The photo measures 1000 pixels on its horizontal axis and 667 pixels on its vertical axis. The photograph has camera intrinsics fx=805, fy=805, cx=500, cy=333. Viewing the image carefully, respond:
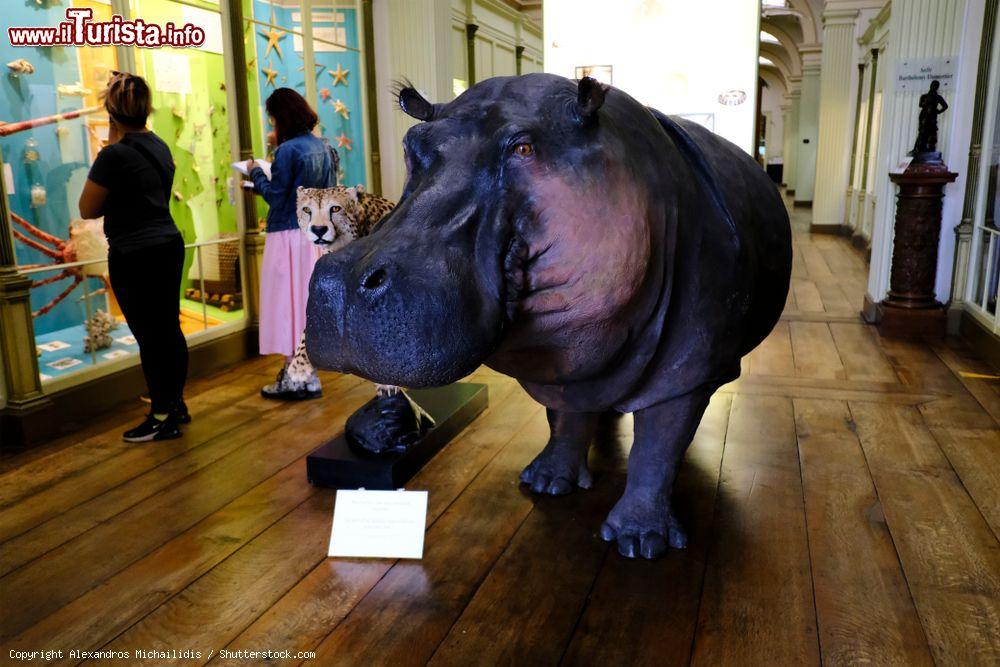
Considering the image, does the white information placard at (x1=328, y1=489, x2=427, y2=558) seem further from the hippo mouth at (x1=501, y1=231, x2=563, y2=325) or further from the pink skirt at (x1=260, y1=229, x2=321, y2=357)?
the pink skirt at (x1=260, y1=229, x2=321, y2=357)

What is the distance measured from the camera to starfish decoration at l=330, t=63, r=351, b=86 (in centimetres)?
570

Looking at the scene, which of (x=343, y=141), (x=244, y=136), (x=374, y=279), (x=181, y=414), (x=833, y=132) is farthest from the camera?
(x=833, y=132)

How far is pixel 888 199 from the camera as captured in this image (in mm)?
5082

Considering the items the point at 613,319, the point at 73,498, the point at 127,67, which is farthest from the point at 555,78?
the point at 127,67

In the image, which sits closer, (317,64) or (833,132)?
(317,64)

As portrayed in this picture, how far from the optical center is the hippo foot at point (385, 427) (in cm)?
260

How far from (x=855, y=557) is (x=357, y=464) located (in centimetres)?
144

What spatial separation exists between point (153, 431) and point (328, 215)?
1.07 metres

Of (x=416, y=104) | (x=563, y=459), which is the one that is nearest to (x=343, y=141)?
(x=563, y=459)

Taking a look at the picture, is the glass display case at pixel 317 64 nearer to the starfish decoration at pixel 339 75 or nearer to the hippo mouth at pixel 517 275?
the starfish decoration at pixel 339 75

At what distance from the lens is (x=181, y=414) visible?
3271mm

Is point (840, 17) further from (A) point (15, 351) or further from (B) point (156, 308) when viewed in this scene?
(A) point (15, 351)

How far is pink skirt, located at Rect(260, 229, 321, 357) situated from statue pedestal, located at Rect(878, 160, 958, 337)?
341cm

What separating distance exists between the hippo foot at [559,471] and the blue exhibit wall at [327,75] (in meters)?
3.22
